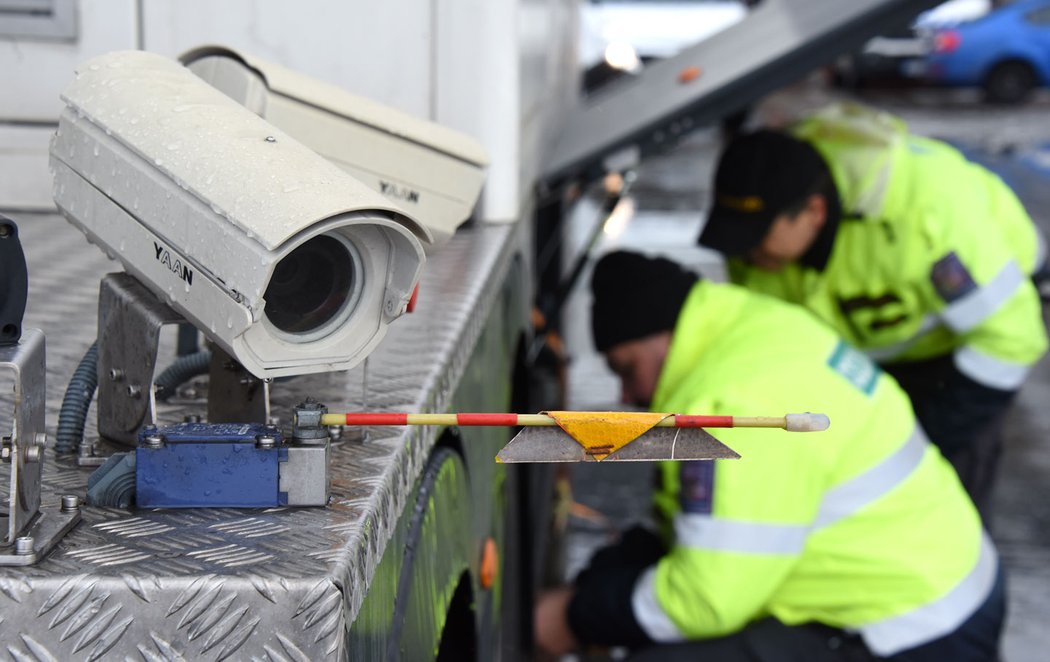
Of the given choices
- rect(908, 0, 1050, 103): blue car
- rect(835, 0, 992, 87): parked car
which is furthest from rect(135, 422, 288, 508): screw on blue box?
rect(908, 0, 1050, 103): blue car

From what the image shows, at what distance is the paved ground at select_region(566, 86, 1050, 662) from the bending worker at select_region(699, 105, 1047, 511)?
864 mm

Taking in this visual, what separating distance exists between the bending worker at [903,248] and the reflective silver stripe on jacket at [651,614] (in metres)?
1.41

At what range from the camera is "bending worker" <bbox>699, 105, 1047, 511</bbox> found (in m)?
4.18

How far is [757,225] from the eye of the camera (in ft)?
13.8

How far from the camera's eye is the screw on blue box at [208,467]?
49.5 inches

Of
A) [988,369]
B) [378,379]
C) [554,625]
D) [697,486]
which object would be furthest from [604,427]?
[988,369]

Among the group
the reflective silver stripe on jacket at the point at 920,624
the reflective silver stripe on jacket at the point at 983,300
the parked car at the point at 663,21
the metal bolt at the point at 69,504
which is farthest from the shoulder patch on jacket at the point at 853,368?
the parked car at the point at 663,21

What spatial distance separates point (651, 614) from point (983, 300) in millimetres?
1729

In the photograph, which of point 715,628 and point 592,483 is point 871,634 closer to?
point 715,628

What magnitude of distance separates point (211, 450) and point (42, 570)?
203 mm

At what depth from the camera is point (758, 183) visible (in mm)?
4168

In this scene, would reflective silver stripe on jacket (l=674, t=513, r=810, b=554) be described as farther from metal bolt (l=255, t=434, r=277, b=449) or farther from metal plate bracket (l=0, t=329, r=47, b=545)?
metal plate bracket (l=0, t=329, r=47, b=545)

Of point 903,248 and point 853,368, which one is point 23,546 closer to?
point 853,368

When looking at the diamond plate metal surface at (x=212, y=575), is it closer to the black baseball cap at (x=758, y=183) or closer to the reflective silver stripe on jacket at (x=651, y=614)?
the reflective silver stripe on jacket at (x=651, y=614)
